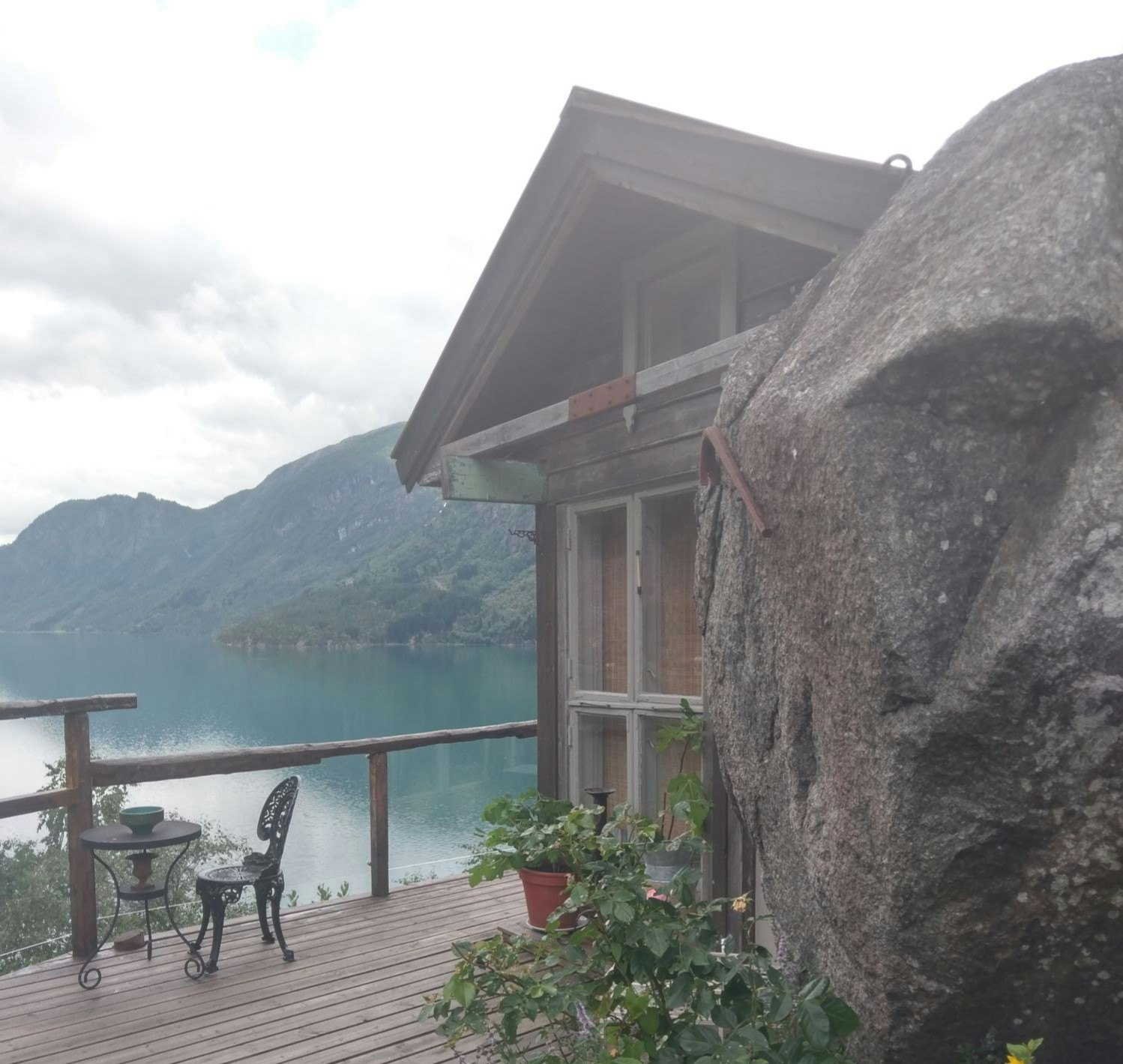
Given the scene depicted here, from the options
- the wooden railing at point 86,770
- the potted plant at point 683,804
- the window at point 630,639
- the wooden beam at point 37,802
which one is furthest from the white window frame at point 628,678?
the wooden beam at point 37,802

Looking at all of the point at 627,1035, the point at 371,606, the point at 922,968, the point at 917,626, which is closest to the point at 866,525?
the point at 917,626

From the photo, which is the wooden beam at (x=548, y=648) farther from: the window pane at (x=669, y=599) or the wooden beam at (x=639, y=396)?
the window pane at (x=669, y=599)

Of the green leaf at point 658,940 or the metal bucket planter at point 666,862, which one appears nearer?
the green leaf at point 658,940

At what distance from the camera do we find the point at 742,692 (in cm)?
254

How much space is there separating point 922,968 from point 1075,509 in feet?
2.88

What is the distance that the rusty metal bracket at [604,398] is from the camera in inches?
159

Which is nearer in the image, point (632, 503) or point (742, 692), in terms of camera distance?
point (742, 692)

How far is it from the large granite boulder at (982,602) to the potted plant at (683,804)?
5.70 ft

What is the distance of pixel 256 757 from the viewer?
17.4 ft

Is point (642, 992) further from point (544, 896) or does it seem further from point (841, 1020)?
point (544, 896)

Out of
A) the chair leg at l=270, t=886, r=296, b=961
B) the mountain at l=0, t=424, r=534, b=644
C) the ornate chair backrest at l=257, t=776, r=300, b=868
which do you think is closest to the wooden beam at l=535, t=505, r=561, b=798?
the ornate chair backrest at l=257, t=776, r=300, b=868

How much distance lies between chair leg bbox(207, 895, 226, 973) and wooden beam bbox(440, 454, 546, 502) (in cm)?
227

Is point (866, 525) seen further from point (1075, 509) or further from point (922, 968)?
point (922, 968)

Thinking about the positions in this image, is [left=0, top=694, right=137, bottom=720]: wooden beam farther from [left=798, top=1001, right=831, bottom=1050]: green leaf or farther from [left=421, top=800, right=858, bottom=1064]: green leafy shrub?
[left=798, top=1001, right=831, bottom=1050]: green leaf
